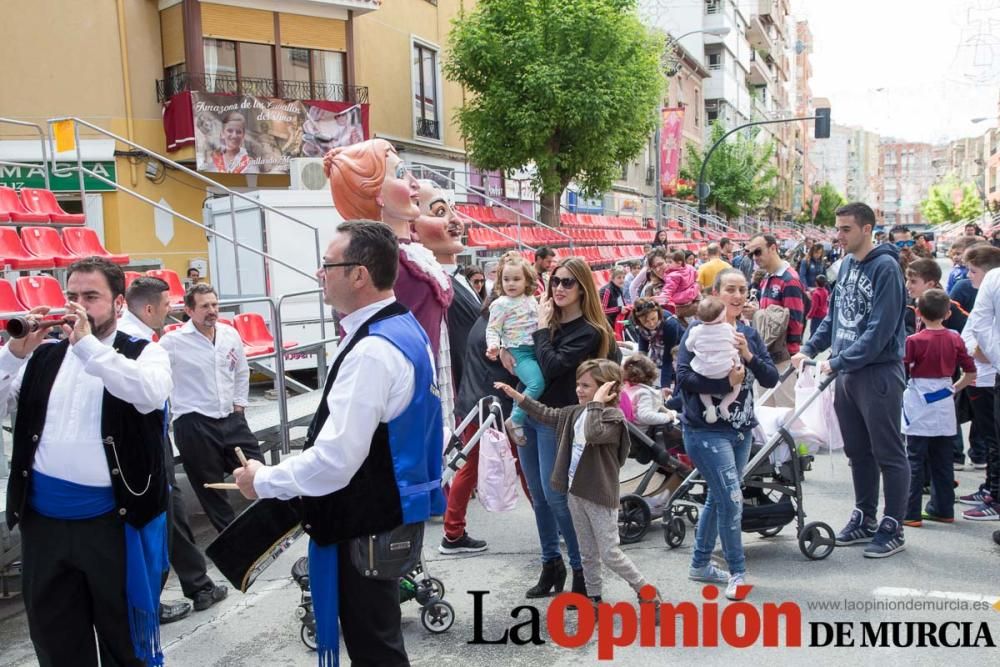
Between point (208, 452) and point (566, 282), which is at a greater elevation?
point (566, 282)

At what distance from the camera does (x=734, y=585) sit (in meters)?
4.62

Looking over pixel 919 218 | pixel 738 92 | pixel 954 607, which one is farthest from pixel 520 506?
pixel 919 218

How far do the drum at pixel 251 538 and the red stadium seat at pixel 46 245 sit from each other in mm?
5892

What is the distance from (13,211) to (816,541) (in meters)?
7.61

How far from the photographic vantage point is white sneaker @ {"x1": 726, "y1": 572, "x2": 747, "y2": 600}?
181 inches

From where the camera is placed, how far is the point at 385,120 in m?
21.9

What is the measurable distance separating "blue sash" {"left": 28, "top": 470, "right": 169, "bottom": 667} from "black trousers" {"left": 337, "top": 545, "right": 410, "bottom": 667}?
92 cm

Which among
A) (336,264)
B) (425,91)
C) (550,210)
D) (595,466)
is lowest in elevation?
(595,466)

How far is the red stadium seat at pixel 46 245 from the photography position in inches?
311

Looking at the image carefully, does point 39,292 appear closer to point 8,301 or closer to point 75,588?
point 8,301

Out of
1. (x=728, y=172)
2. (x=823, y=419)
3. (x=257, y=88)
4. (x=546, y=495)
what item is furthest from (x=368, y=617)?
(x=728, y=172)

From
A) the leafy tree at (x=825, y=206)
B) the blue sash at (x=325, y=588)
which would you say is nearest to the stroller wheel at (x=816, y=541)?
the blue sash at (x=325, y=588)

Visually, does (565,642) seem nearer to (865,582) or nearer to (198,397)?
(865,582)

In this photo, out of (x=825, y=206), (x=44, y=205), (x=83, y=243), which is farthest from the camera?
(x=825, y=206)
